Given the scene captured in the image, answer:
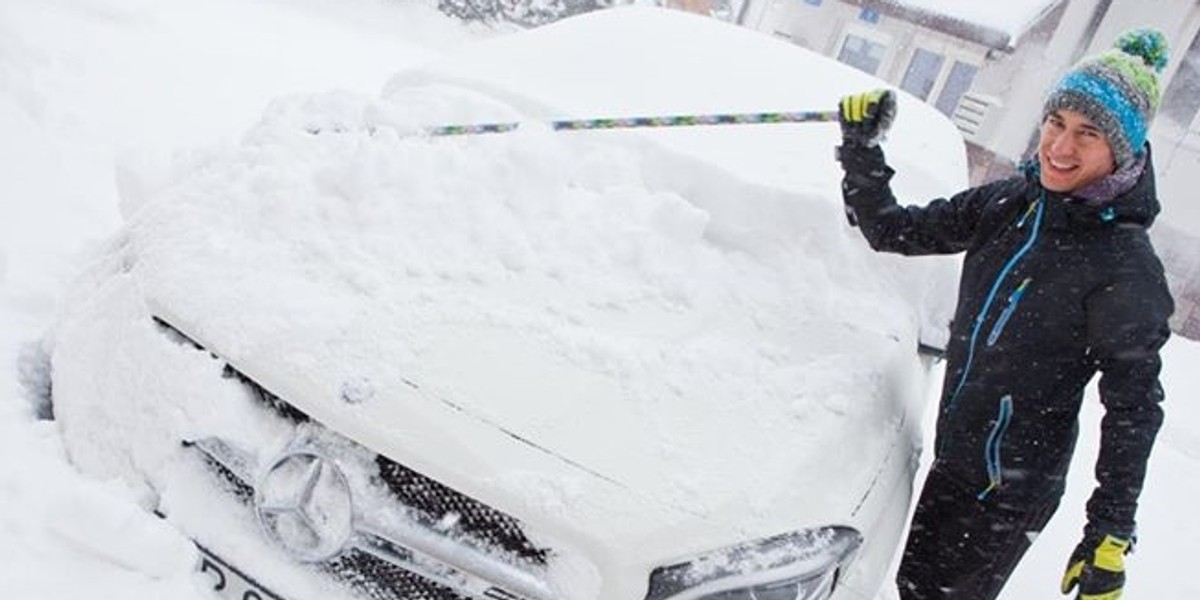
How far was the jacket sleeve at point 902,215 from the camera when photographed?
243 centimetres

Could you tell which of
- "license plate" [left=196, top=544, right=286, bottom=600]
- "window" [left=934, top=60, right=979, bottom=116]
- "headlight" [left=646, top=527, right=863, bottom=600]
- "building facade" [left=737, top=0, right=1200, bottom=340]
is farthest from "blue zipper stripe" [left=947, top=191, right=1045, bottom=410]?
"window" [left=934, top=60, right=979, bottom=116]

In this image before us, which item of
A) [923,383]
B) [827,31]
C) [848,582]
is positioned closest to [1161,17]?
[827,31]

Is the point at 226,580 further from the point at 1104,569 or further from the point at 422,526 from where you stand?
the point at 1104,569

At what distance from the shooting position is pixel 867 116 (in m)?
2.43

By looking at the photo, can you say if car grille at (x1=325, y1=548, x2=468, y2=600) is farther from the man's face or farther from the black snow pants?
the man's face

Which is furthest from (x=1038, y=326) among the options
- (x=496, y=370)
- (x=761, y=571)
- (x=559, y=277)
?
(x=496, y=370)

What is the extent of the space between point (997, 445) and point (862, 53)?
16394 millimetres

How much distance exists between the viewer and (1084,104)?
6.79ft

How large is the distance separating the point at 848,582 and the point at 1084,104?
1265mm

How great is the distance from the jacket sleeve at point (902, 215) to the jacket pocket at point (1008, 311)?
0.29 metres

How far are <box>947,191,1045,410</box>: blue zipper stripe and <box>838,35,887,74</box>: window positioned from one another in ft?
52.1

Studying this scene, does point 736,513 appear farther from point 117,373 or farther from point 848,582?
point 117,373

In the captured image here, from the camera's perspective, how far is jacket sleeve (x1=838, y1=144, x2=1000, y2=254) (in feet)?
7.98

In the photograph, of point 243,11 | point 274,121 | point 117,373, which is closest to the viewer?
point 117,373
